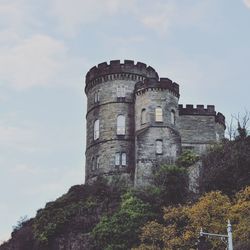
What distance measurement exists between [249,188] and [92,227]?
604 inches

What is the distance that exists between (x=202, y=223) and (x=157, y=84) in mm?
21442

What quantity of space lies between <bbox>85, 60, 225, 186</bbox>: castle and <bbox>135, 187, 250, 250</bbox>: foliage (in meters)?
12.1

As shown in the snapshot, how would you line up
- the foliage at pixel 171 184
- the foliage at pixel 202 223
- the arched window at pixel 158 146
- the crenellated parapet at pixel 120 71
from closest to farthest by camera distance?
the foliage at pixel 202 223
the foliage at pixel 171 184
the arched window at pixel 158 146
the crenellated parapet at pixel 120 71

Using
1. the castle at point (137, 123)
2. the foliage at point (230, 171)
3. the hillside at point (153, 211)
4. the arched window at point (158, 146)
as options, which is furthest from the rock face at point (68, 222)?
the foliage at point (230, 171)

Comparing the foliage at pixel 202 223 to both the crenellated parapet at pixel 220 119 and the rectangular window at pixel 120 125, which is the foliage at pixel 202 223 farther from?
the crenellated parapet at pixel 220 119

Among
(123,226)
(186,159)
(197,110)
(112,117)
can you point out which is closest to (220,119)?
(197,110)

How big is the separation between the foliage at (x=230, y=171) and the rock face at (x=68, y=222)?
8767 millimetres

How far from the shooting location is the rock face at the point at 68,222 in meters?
50.8

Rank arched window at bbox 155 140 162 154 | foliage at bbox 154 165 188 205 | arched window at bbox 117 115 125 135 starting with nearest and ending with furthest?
foliage at bbox 154 165 188 205
arched window at bbox 155 140 162 154
arched window at bbox 117 115 125 135

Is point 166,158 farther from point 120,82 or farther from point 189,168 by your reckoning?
point 120,82

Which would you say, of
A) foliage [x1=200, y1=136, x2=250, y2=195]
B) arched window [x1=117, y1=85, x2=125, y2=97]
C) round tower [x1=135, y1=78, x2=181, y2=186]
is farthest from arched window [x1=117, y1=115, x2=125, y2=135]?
foliage [x1=200, y1=136, x2=250, y2=195]

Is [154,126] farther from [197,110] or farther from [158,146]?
[197,110]

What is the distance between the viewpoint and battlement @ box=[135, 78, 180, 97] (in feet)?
191

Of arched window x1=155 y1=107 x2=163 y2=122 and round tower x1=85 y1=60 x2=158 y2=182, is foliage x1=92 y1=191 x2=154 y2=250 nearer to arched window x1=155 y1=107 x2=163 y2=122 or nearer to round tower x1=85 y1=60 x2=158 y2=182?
round tower x1=85 y1=60 x2=158 y2=182
